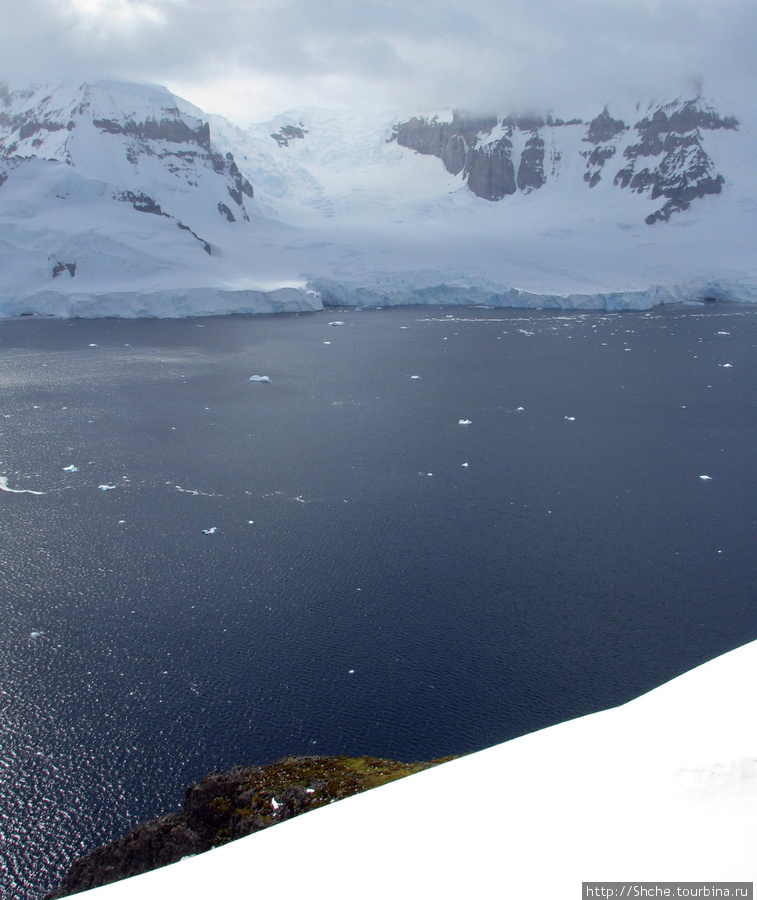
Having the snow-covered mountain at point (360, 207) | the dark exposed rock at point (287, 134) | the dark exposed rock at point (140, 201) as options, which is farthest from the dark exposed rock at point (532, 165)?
the dark exposed rock at point (140, 201)

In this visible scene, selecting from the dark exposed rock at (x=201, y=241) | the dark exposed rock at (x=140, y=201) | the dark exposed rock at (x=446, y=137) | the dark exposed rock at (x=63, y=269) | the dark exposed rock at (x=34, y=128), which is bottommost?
the dark exposed rock at (x=63, y=269)

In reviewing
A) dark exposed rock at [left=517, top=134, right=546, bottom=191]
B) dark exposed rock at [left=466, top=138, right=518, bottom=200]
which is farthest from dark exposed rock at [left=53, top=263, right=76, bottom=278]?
dark exposed rock at [left=517, top=134, right=546, bottom=191]

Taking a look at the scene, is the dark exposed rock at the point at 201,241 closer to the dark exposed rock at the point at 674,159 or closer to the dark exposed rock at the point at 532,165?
the dark exposed rock at the point at 674,159

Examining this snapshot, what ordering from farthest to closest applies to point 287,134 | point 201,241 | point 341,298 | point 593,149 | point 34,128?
1. point 287,134
2. point 593,149
3. point 34,128
4. point 201,241
5. point 341,298

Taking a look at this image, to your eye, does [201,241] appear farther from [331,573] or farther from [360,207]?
[331,573]

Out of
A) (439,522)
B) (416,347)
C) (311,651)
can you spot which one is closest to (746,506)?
(439,522)

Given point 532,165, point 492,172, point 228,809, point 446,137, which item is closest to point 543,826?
point 228,809
